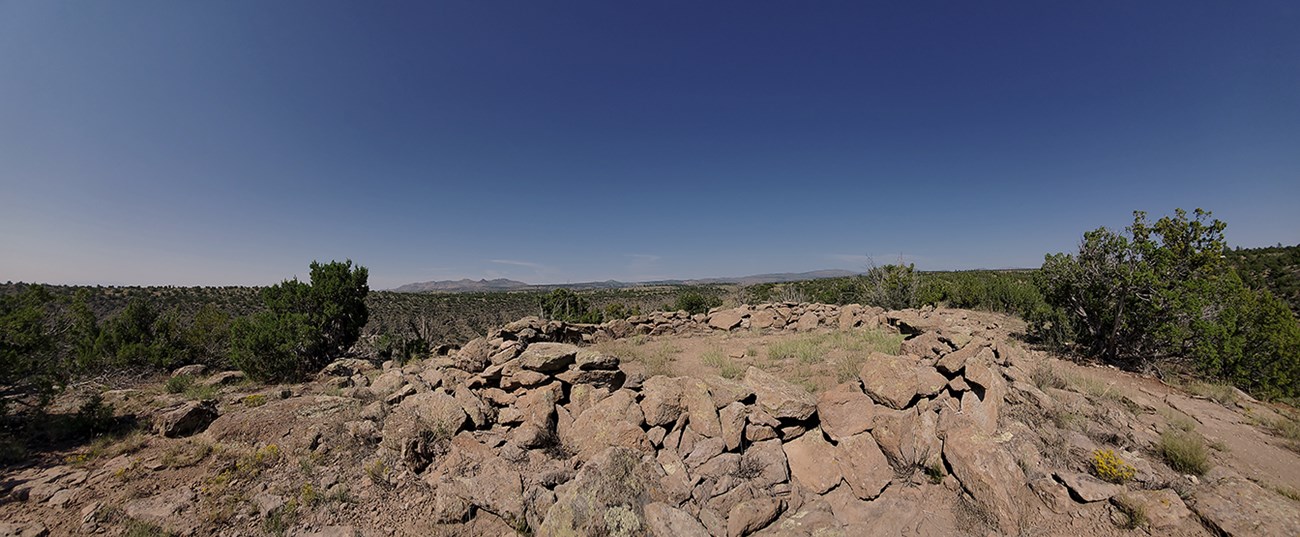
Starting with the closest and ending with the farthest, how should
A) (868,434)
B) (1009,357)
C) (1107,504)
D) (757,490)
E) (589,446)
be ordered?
→ (1107,504), (757,490), (868,434), (589,446), (1009,357)

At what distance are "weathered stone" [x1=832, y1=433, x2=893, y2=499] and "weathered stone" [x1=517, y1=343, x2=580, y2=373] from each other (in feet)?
15.7

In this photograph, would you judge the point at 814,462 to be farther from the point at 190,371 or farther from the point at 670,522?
the point at 190,371

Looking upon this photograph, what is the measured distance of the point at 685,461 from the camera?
596 cm

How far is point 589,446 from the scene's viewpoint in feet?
20.5

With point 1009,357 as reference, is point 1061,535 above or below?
below

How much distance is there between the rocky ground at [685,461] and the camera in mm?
4809

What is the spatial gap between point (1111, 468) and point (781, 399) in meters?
4.04

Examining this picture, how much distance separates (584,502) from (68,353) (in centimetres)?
1868

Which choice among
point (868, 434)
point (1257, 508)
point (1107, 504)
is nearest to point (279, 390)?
point (868, 434)

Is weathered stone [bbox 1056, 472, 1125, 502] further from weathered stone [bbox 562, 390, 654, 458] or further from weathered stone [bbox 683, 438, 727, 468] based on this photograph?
weathered stone [bbox 562, 390, 654, 458]

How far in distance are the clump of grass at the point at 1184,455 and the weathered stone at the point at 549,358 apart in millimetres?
8972

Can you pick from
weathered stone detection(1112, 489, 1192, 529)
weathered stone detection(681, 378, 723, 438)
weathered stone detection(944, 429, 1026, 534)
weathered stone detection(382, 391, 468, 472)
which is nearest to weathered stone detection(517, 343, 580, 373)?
weathered stone detection(382, 391, 468, 472)

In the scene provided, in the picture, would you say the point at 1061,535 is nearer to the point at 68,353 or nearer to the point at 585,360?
the point at 585,360

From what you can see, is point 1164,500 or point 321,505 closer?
point 1164,500
